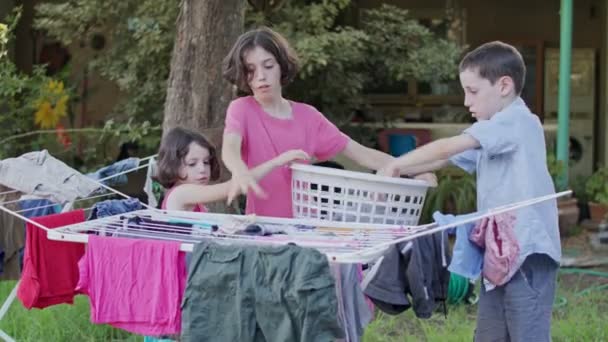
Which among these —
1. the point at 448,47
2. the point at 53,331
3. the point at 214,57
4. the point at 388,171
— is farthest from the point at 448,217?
the point at 448,47

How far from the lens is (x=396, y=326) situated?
18.5 feet

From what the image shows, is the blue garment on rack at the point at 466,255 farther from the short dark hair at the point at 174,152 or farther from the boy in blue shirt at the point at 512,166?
the short dark hair at the point at 174,152

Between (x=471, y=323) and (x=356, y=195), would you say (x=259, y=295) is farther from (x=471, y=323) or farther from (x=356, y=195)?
(x=471, y=323)

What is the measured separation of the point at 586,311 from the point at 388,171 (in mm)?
2935

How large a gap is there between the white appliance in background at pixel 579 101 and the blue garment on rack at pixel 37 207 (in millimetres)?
7876

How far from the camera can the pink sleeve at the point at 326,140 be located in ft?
12.2

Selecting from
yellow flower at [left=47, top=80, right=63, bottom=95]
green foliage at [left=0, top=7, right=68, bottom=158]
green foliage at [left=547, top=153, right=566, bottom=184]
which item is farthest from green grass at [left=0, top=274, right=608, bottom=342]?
yellow flower at [left=47, top=80, right=63, bottom=95]

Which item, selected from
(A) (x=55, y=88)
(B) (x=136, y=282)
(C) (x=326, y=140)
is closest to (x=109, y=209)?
(B) (x=136, y=282)

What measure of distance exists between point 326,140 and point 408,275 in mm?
906

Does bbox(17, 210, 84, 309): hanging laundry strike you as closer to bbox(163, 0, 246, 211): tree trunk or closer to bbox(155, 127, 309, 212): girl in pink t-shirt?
bbox(155, 127, 309, 212): girl in pink t-shirt

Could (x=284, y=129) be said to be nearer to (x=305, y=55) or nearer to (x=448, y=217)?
(x=448, y=217)

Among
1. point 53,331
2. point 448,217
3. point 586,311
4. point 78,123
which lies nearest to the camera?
point 448,217

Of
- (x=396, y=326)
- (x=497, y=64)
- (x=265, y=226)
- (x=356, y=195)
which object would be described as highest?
(x=497, y=64)

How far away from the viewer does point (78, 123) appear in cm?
1124
